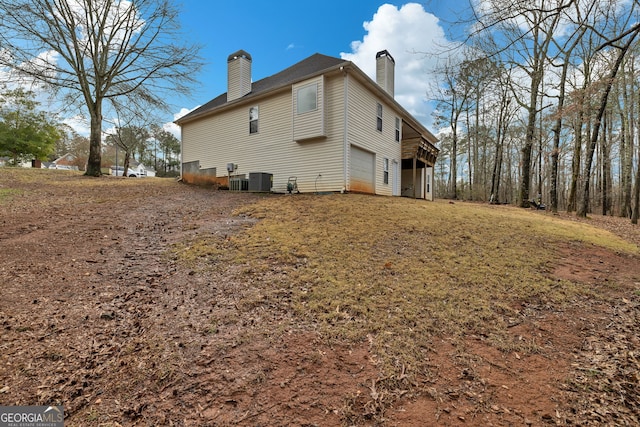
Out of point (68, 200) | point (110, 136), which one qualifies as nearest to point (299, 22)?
point (68, 200)

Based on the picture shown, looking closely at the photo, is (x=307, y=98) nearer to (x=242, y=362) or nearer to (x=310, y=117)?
(x=310, y=117)

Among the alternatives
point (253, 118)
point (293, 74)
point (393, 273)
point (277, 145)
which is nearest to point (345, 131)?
point (277, 145)

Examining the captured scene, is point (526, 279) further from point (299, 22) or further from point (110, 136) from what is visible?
point (110, 136)

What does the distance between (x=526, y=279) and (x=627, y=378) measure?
2.07 m

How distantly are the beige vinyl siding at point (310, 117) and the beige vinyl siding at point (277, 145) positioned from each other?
32 centimetres

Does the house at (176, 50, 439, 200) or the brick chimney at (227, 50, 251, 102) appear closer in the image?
the house at (176, 50, 439, 200)

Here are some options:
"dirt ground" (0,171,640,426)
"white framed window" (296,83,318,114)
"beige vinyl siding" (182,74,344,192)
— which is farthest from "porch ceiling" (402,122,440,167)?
"dirt ground" (0,171,640,426)

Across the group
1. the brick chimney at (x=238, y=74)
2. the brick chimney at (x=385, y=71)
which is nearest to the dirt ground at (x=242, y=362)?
the brick chimney at (x=238, y=74)

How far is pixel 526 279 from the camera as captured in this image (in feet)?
14.3

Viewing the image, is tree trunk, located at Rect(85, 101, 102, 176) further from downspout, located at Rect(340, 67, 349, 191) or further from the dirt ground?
the dirt ground

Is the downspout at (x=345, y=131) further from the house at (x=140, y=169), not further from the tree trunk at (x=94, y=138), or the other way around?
the house at (x=140, y=169)

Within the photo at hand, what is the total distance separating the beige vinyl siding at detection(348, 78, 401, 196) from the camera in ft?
37.6

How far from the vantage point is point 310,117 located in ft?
37.2

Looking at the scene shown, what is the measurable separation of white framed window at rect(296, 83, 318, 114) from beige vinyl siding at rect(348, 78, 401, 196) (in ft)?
4.35
